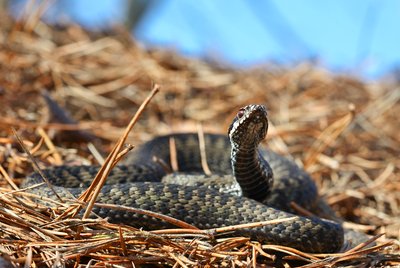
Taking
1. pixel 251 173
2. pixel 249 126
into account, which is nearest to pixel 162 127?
pixel 251 173

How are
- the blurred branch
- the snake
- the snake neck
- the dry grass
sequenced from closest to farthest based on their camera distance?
the dry grass < the snake < the snake neck < the blurred branch

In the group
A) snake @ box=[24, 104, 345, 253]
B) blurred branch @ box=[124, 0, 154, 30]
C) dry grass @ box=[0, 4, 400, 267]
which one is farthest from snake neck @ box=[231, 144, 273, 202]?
blurred branch @ box=[124, 0, 154, 30]

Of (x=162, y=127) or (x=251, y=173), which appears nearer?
(x=251, y=173)

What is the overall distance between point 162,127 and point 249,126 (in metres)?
2.97

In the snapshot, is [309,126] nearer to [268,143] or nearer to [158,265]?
[268,143]

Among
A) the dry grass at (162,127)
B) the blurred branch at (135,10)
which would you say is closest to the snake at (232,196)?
the dry grass at (162,127)

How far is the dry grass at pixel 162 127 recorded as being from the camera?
3.21m

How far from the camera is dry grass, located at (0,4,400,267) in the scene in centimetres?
321

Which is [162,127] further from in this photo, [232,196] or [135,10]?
[135,10]

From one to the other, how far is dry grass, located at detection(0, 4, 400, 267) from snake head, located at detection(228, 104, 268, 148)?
2.19ft

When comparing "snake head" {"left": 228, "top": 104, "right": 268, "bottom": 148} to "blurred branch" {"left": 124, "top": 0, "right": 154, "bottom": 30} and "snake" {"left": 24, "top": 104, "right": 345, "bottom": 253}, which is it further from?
"blurred branch" {"left": 124, "top": 0, "right": 154, "bottom": 30}

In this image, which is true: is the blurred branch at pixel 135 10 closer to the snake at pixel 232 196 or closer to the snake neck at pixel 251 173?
the snake at pixel 232 196

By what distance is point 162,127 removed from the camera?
6.64 m

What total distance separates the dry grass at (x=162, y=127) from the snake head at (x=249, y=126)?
2.19ft
